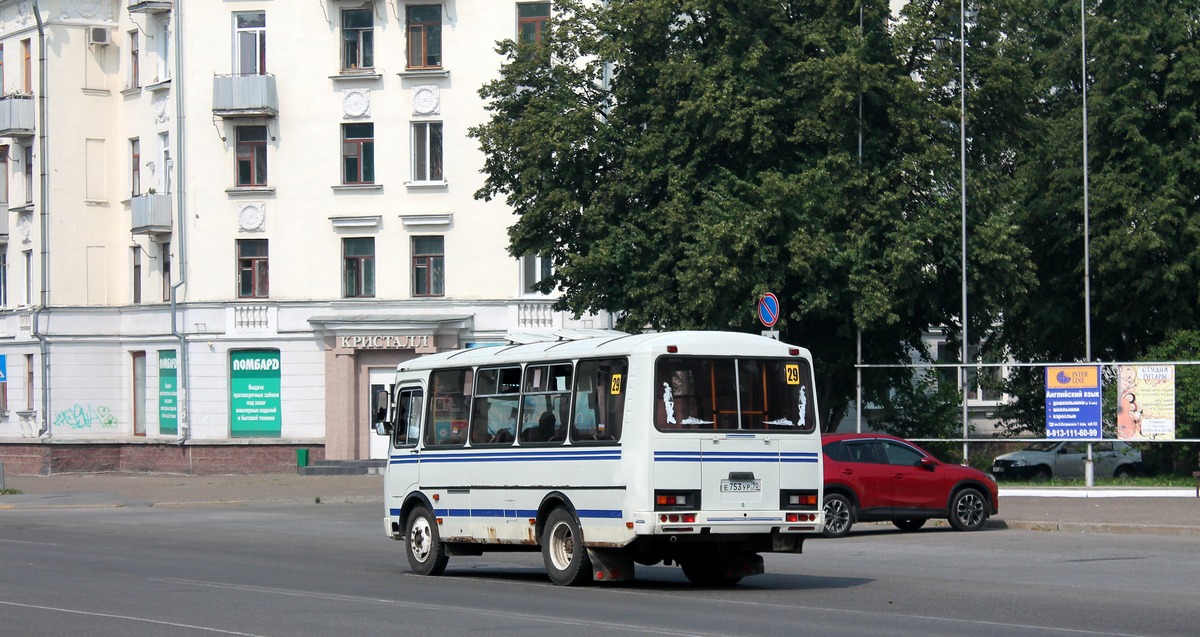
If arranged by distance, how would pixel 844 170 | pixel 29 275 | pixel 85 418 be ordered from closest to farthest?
1. pixel 844 170
2. pixel 85 418
3. pixel 29 275

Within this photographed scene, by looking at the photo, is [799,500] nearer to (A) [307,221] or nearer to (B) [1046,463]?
(B) [1046,463]

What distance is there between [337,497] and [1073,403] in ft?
51.6

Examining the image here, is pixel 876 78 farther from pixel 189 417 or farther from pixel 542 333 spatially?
pixel 189 417

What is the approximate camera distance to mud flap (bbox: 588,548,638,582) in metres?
16.1

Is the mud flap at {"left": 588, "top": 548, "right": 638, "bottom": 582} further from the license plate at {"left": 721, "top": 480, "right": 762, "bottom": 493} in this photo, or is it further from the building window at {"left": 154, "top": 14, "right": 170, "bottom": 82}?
the building window at {"left": 154, "top": 14, "right": 170, "bottom": 82}

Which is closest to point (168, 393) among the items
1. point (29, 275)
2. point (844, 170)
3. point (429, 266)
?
point (29, 275)

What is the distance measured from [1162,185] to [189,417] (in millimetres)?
26891

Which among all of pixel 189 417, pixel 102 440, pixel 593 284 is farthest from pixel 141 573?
pixel 102 440

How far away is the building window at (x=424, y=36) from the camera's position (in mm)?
45469

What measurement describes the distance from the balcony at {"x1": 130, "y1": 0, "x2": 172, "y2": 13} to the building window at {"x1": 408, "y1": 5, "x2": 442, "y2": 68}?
290 inches

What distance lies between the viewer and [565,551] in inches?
650

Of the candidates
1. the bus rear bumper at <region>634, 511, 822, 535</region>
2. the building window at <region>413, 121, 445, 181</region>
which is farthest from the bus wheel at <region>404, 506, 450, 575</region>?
the building window at <region>413, 121, 445, 181</region>

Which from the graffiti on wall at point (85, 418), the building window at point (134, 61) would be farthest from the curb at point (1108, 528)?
the building window at point (134, 61)

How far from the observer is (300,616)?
1343 cm
